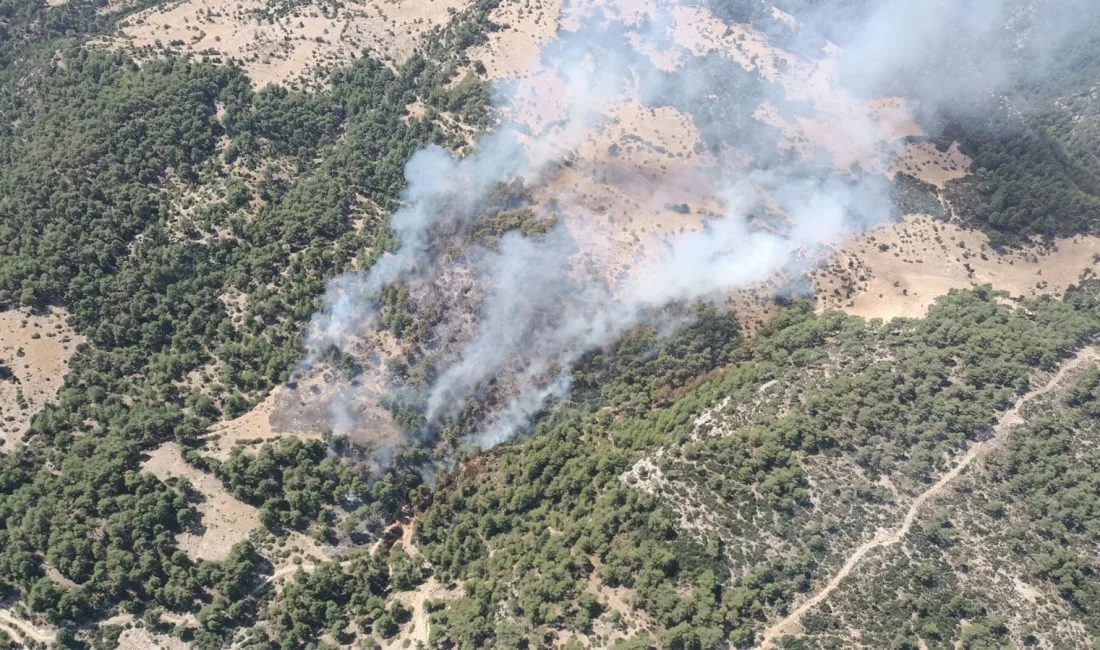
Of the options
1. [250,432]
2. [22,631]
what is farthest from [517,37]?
[22,631]

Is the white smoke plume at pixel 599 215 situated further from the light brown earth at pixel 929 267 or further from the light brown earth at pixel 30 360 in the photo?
the light brown earth at pixel 30 360

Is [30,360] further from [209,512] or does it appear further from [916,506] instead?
[916,506]

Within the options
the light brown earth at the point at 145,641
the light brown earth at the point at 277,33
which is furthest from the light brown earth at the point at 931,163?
Answer: the light brown earth at the point at 145,641

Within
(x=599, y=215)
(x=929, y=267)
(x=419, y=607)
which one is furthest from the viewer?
(x=929, y=267)

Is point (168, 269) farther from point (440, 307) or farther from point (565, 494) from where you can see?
point (565, 494)

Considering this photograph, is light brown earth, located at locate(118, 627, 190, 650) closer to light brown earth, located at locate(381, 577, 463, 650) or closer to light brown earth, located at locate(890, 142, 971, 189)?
light brown earth, located at locate(381, 577, 463, 650)

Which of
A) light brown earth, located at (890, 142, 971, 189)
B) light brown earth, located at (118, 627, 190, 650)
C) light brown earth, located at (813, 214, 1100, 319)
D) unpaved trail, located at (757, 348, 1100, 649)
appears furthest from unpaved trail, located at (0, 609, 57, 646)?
light brown earth, located at (890, 142, 971, 189)

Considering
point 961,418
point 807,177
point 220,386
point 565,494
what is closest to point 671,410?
point 565,494
